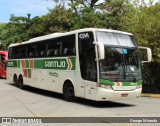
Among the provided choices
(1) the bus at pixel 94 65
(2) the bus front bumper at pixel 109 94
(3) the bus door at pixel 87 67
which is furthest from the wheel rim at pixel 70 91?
(2) the bus front bumper at pixel 109 94

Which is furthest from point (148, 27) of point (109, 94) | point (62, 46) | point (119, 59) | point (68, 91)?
point (109, 94)

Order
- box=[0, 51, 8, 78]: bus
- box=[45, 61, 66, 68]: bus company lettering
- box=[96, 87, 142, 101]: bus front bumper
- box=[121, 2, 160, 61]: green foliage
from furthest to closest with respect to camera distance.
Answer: box=[0, 51, 8, 78]: bus, box=[121, 2, 160, 61]: green foliage, box=[45, 61, 66, 68]: bus company lettering, box=[96, 87, 142, 101]: bus front bumper

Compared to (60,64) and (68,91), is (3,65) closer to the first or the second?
(60,64)

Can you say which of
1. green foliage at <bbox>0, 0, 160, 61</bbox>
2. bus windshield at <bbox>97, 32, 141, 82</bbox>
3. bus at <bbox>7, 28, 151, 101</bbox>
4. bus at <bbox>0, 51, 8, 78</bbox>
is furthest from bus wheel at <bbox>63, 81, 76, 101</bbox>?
bus at <bbox>0, 51, 8, 78</bbox>

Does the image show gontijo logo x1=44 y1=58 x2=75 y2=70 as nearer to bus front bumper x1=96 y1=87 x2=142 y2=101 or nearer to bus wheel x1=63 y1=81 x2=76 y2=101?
bus wheel x1=63 y1=81 x2=76 y2=101

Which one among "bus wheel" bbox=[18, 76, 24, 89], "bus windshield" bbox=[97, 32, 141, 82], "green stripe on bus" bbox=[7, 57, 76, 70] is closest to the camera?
"bus windshield" bbox=[97, 32, 141, 82]

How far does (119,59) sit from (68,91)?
325cm

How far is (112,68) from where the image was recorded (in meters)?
13.5

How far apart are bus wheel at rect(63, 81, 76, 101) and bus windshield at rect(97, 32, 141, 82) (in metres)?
2.65

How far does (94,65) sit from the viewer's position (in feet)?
44.6

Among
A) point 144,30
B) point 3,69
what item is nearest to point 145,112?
point 144,30

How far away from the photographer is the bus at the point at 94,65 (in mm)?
13367

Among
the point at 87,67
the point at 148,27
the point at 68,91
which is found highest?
the point at 148,27

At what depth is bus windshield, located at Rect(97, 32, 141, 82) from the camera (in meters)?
13.4
